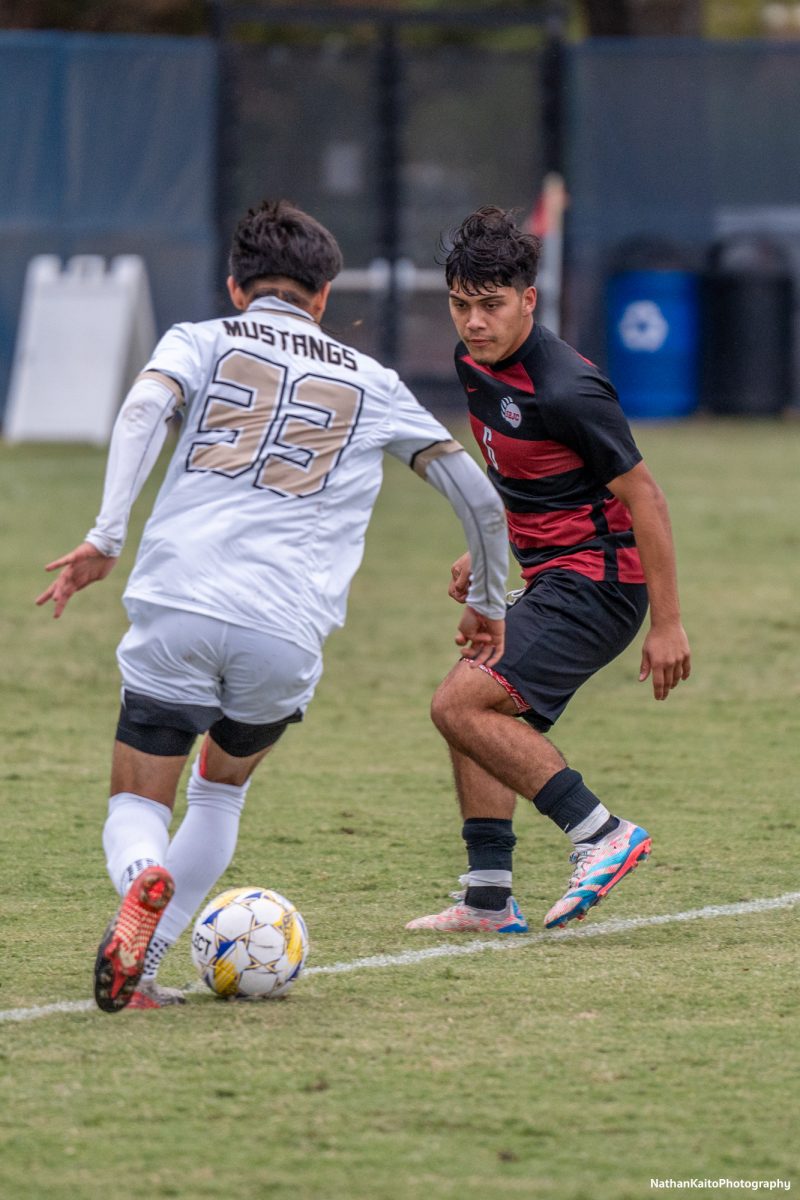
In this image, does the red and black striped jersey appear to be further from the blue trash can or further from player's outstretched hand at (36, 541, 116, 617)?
the blue trash can

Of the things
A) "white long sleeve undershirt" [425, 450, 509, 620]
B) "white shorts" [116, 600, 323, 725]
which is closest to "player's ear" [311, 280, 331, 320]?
"white long sleeve undershirt" [425, 450, 509, 620]

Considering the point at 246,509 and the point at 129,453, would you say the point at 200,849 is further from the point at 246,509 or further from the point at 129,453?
the point at 129,453

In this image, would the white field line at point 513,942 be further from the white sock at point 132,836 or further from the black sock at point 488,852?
the white sock at point 132,836

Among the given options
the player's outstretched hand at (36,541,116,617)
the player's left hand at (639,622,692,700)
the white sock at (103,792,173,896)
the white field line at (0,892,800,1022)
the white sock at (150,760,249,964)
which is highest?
the player's outstretched hand at (36,541,116,617)

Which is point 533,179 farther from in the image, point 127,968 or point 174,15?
point 127,968

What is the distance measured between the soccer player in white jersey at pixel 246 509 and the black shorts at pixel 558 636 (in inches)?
30.8

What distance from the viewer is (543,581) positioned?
5223mm

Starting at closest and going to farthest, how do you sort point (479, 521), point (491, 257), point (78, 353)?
point (479, 521) → point (491, 257) → point (78, 353)

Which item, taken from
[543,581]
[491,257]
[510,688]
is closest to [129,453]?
[491,257]

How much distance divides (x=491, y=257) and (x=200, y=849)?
5.50 feet

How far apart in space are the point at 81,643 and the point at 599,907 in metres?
4.94

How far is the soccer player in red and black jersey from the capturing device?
4.94 meters

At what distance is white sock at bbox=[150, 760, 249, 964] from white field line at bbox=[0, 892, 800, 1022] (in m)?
0.27

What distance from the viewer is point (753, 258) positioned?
71.3 feet
